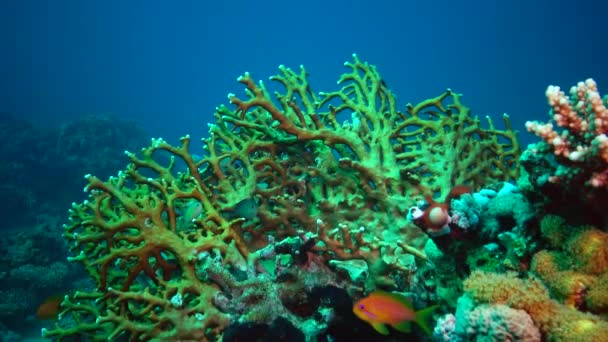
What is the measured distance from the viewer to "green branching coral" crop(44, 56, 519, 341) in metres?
3.52

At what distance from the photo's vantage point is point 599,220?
224 cm

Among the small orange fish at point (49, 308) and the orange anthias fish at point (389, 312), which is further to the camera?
the small orange fish at point (49, 308)

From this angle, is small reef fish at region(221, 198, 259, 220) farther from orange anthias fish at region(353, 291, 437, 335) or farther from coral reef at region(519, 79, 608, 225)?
coral reef at region(519, 79, 608, 225)

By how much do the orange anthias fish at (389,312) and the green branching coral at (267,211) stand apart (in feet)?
2.72

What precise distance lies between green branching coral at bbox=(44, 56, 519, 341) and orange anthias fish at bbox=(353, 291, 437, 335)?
32.6 inches

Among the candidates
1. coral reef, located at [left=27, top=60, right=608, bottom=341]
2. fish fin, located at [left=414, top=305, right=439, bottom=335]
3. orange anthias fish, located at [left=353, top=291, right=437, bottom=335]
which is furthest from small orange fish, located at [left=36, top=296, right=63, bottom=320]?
fish fin, located at [left=414, top=305, right=439, bottom=335]

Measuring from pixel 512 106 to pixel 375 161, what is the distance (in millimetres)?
90960

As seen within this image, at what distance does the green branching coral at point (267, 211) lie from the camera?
11.5 ft

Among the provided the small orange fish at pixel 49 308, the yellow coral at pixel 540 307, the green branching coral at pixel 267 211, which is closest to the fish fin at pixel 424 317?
the yellow coral at pixel 540 307

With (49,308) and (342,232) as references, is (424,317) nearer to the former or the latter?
(342,232)

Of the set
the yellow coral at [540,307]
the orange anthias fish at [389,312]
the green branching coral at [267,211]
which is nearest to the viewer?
the yellow coral at [540,307]

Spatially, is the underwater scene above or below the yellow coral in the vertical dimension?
above

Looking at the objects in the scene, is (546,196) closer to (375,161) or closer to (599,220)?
(599,220)

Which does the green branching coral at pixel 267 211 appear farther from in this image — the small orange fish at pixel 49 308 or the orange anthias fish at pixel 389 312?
the small orange fish at pixel 49 308
